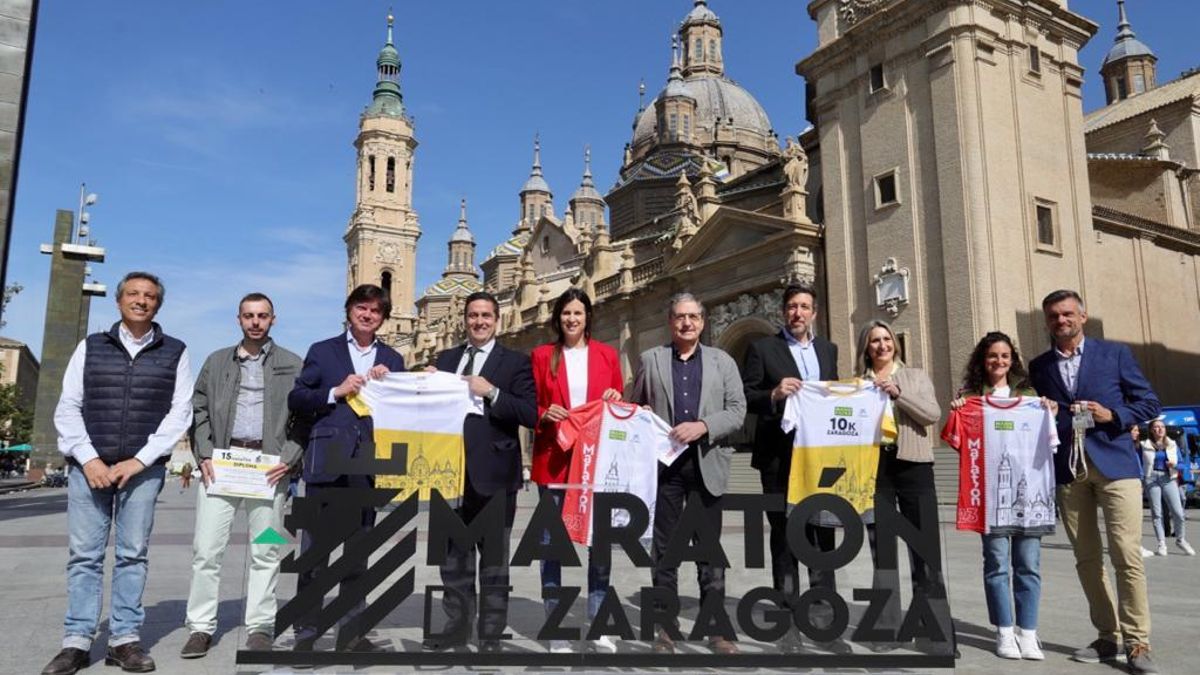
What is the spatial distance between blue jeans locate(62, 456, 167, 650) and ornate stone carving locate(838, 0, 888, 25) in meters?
23.4

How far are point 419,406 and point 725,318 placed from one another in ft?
76.9

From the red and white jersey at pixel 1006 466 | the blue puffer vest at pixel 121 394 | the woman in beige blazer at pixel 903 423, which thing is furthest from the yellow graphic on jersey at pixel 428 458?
the red and white jersey at pixel 1006 466

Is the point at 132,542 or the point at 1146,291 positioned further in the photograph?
the point at 1146,291

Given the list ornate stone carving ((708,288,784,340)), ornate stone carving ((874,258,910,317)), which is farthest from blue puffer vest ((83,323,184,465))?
ornate stone carving ((708,288,784,340))

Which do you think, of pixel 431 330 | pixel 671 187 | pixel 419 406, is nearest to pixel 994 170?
pixel 419 406

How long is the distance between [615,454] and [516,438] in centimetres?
64

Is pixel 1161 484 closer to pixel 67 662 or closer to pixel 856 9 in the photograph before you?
pixel 67 662

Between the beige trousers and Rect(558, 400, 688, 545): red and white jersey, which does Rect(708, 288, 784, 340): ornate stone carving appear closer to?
the beige trousers

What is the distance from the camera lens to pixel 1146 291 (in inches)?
1049

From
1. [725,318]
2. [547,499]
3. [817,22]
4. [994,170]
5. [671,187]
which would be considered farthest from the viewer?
[671,187]

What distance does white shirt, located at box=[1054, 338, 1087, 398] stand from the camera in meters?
5.63

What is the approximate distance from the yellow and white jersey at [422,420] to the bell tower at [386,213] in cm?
7072

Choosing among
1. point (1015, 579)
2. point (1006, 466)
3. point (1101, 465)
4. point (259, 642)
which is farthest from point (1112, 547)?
point (259, 642)

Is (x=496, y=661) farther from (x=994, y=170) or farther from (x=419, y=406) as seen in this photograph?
(x=994, y=170)
